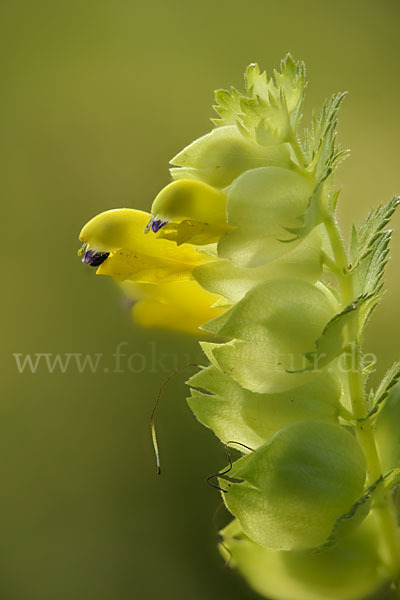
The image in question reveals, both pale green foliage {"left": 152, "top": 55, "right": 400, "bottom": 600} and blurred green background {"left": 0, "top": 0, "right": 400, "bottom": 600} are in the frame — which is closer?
pale green foliage {"left": 152, "top": 55, "right": 400, "bottom": 600}

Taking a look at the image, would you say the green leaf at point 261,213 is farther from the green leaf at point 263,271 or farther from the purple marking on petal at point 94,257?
the purple marking on petal at point 94,257

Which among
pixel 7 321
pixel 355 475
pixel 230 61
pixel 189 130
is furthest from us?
pixel 230 61

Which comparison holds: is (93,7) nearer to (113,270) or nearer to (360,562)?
(113,270)

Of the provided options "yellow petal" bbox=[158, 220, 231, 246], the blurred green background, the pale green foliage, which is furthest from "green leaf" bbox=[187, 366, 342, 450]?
A: the blurred green background

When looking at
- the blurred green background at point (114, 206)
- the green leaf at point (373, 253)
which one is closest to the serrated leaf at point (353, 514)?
the green leaf at point (373, 253)

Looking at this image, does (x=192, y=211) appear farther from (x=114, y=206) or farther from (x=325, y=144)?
(x=114, y=206)

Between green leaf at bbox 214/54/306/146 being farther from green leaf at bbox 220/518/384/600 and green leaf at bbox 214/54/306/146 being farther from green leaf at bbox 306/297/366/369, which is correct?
green leaf at bbox 220/518/384/600

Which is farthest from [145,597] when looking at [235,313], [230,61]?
[230,61]
